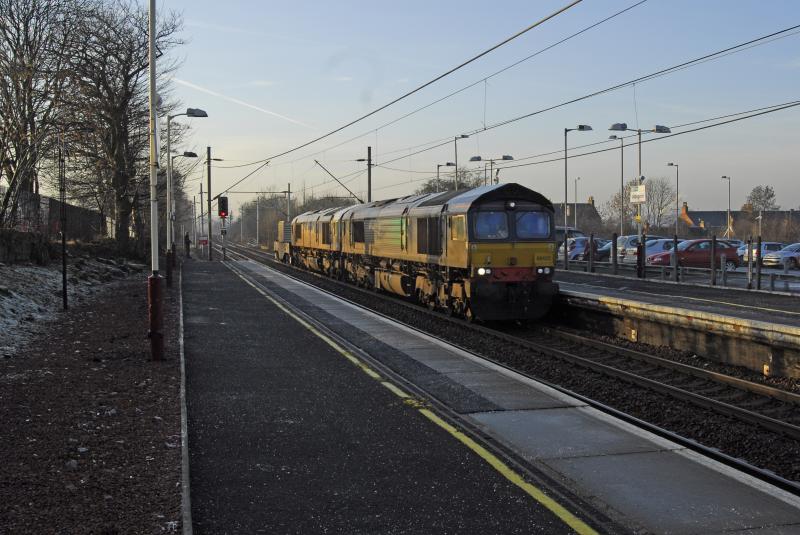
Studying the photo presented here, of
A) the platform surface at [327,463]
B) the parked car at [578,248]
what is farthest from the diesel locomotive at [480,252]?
the parked car at [578,248]

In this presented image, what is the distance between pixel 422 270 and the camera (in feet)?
67.9

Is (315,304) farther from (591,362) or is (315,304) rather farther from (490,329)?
(591,362)

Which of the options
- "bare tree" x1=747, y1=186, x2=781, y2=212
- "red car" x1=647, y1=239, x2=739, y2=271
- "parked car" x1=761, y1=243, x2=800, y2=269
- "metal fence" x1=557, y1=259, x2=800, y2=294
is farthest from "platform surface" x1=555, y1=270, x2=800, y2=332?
"bare tree" x1=747, y1=186, x2=781, y2=212

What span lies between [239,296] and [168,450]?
1757 cm

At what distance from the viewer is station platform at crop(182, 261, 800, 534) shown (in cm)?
542

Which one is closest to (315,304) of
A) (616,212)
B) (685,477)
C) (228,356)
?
(228,356)

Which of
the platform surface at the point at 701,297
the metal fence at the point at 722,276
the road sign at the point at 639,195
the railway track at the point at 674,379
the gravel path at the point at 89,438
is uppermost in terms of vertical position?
the road sign at the point at 639,195

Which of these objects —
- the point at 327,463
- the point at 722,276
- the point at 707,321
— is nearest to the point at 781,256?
the point at 722,276

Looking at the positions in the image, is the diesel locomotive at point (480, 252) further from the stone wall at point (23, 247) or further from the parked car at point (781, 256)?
the parked car at point (781, 256)

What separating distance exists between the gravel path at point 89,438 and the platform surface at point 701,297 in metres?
Result: 11.8

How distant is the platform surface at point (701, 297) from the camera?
17594mm

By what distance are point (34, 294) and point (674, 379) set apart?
15.4 m

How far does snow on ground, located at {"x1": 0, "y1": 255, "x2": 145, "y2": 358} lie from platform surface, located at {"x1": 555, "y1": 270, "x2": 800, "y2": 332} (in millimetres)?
12809

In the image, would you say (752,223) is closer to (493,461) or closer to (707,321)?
(707,321)
